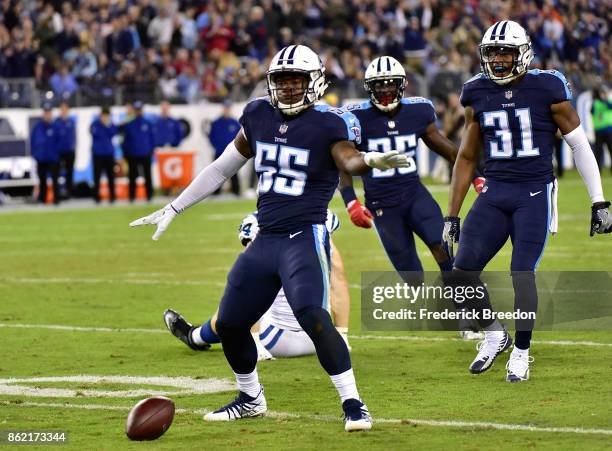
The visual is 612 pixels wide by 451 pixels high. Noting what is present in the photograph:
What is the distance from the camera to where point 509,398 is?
730 cm

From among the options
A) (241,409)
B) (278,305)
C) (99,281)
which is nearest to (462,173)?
(278,305)

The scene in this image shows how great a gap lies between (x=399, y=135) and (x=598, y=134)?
16024 millimetres

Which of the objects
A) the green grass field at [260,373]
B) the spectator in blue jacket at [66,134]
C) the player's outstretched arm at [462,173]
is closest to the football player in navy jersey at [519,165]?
the player's outstretched arm at [462,173]

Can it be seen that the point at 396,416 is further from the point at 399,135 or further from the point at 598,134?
the point at 598,134

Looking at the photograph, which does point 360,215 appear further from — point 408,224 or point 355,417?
point 355,417

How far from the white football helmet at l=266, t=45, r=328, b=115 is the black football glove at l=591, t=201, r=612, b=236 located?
6.66 feet

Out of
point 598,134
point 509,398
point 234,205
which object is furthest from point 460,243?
point 598,134

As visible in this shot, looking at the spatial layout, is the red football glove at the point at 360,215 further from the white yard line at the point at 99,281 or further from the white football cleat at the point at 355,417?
the white yard line at the point at 99,281

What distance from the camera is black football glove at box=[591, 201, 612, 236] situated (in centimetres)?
793

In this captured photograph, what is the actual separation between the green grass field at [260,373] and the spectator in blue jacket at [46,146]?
7.29 metres

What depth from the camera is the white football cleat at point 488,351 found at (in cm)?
819

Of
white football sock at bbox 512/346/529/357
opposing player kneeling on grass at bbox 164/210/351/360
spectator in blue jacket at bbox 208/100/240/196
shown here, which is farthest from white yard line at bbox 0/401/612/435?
spectator in blue jacket at bbox 208/100/240/196

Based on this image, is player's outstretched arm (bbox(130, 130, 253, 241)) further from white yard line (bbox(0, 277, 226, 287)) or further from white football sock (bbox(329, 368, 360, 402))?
white yard line (bbox(0, 277, 226, 287))

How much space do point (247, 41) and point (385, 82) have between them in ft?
57.2
